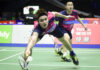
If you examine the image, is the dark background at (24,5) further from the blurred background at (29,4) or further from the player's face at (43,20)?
the player's face at (43,20)

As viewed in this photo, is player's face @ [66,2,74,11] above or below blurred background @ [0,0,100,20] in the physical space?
above

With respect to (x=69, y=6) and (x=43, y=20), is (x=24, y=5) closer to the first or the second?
(x=69, y=6)

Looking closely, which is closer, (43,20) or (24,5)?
(43,20)

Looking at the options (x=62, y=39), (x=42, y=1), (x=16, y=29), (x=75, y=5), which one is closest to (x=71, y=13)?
(x=62, y=39)

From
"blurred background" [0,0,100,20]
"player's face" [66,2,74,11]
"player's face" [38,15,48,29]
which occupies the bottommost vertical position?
"blurred background" [0,0,100,20]

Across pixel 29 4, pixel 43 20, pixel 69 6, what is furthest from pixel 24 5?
pixel 43 20

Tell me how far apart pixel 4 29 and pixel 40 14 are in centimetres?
906

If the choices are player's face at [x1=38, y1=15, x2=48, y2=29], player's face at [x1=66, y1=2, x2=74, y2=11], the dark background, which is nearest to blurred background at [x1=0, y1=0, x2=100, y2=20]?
the dark background

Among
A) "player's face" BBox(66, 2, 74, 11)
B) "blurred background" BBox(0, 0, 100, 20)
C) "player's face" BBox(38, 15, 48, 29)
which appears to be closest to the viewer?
"player's face" BBox(38, 15, 48, 29)

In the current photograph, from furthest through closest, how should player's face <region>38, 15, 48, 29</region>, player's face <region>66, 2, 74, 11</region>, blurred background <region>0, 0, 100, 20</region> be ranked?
blurred background <region>0, 0, 100, 20</region> < player's face <region>66, 2, 74, 11</region> < player's face <region>38, 15, 48, 29</region>

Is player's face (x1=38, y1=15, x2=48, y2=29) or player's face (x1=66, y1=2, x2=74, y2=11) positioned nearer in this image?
player's face (x1=38, y1=15, x2=48, y2=29)

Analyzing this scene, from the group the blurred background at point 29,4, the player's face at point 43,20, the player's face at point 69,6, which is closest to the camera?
the player's face at point 43,20

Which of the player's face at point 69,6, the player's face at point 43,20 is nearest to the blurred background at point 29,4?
the player's face at point 69,6

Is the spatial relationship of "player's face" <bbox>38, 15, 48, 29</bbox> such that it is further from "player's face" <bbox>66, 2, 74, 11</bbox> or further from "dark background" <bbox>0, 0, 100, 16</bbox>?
"dark background" <bbox>0, 0, 100, 16</bbox>
